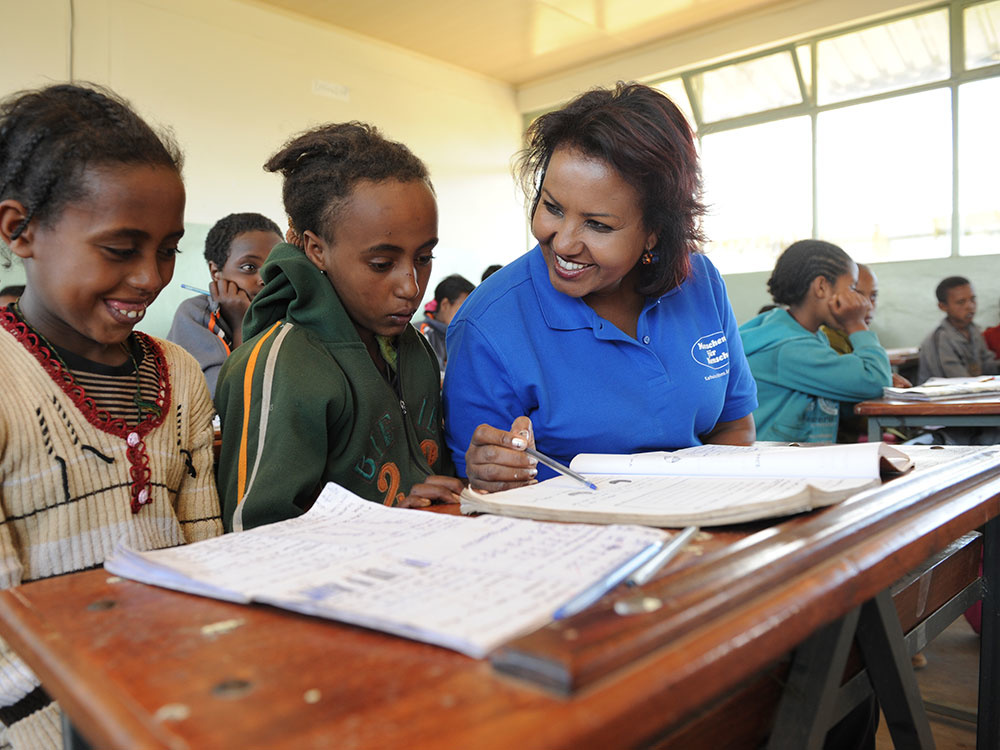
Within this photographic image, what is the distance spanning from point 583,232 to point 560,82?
7267 mm

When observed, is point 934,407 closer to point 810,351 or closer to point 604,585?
point 810,351

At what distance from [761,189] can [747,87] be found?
93cm

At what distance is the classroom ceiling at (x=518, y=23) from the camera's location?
6355 millimetres

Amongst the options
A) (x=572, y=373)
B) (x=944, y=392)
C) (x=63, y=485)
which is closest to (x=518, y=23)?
(x=944, y=392)

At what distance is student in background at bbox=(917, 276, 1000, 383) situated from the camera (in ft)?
18.3

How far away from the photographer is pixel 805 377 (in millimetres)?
2791

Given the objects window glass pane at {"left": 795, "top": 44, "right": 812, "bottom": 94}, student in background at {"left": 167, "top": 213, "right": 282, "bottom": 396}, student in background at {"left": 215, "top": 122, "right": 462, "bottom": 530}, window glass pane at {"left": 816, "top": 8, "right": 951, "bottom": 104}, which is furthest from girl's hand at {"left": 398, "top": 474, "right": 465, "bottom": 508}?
window glass pane at {"left": 795, "top": 44, "right": 812, "bottom": 94}

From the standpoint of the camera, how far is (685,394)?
1378 millimetres

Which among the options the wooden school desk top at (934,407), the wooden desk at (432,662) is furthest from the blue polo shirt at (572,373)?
the wooden school desk top at (934,407)

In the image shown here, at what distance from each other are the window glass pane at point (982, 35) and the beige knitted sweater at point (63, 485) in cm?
696

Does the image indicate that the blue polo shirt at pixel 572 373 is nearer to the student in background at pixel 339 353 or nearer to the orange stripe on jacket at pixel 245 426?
the student in background at pixel 339 353

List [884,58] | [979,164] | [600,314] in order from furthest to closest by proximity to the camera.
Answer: [884,58] → [979,164] → [600,314]

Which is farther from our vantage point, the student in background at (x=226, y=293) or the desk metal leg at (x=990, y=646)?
the student in background at (x=226, y=293)

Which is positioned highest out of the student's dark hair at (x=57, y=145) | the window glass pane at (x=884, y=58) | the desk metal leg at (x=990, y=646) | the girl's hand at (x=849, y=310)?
the window glass pane at (x=884, y=58)
